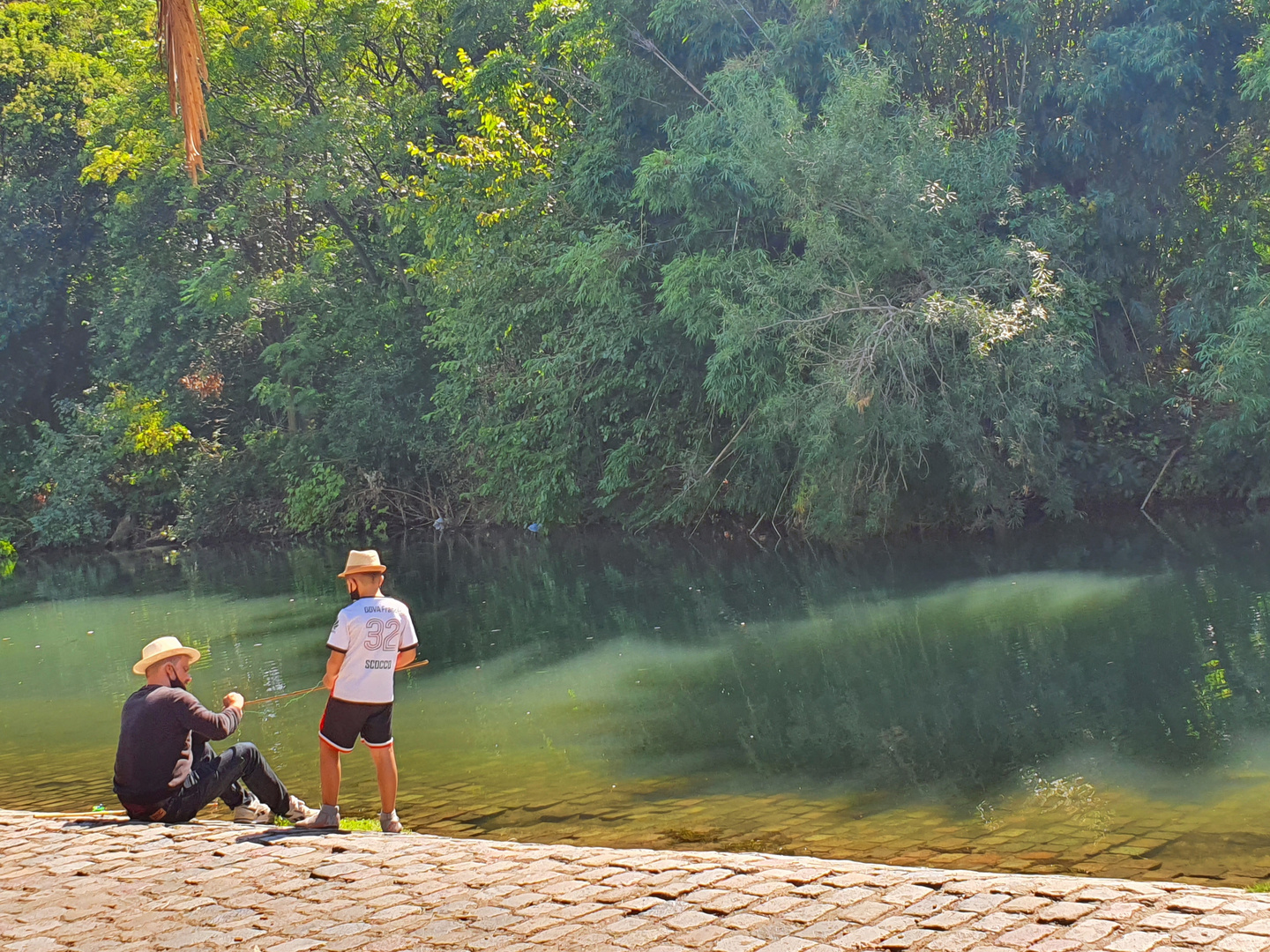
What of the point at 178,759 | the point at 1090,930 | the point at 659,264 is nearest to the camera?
the point at 1090,930

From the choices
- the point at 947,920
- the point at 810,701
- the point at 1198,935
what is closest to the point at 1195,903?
the point at 1198,935

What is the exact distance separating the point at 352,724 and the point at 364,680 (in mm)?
261

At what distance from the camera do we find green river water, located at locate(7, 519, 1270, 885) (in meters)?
6.74

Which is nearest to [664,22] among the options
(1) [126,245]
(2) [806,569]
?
(2) [806,569]

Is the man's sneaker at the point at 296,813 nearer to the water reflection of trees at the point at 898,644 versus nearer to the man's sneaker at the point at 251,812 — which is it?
the man's sneaker at the point at 251,812

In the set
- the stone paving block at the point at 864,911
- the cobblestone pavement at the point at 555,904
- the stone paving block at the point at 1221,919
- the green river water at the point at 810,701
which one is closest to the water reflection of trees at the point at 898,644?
the green river water at the point at 810,701

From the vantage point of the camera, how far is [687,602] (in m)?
15.7

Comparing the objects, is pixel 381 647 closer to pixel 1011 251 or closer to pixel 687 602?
pixel 687 602

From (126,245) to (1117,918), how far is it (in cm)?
3291

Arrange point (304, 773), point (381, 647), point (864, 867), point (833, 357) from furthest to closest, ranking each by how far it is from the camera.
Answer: point (833, 357), point (304, 773), point (381, 647), point (864, 867)

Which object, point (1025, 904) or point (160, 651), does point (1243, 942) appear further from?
point (160, 651)

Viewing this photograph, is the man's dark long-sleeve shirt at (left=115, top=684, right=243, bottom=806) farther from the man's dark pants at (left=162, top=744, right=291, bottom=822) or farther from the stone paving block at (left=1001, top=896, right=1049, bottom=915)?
the stone paving block at (left=1001, top=896, right=1049, bottom=915)

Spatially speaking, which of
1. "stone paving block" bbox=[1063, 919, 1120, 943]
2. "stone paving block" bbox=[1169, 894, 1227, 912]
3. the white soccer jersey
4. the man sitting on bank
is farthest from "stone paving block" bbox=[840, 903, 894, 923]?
the man sitting on bank

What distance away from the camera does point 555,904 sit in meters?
4.64
